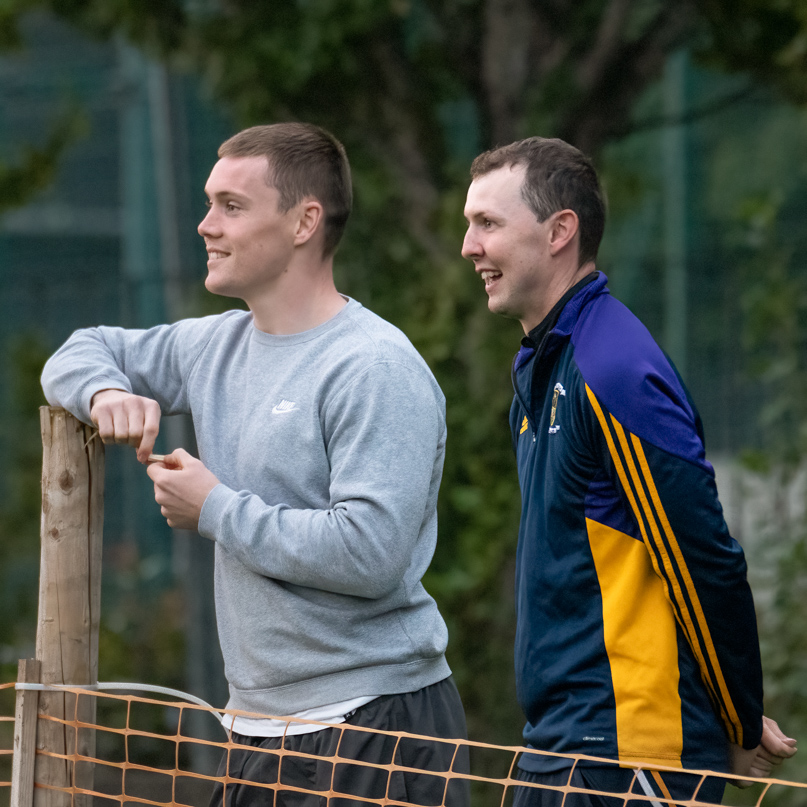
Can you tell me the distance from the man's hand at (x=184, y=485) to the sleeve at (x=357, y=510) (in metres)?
0.03

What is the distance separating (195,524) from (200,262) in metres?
3.59

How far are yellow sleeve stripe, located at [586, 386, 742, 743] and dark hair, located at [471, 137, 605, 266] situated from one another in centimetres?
40

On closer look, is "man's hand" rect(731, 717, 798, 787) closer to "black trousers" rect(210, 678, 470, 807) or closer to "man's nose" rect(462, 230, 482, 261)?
"black trousers" rect(210, 678, 470, 807)

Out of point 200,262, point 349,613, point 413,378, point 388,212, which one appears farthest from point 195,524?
point 200,262

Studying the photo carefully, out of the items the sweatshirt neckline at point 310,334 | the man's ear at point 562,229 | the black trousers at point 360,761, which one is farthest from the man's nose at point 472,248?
the black trousers at point 360,761

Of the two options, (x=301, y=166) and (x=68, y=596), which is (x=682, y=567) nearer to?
(x=301, y=166)

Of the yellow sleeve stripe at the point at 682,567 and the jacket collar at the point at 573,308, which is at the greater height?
the jacket collar at the point at 573,308

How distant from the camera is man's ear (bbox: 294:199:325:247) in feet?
7.85

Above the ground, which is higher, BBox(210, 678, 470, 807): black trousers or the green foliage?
the green foliage

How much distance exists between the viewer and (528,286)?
2287 mm

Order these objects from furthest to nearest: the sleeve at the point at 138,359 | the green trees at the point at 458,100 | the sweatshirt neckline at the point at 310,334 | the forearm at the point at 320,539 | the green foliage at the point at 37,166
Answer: the green foliage at the point at 37,166, the green trees at the point at 458,100, the sleeve at the point at 138,359, the sweatshirt neckline at the point at 310,334, the forearm at the point at 320,539

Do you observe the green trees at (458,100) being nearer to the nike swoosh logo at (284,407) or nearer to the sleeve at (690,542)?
the nike swoosh logo at (284,407)

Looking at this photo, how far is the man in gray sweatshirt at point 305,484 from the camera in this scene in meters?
2.17

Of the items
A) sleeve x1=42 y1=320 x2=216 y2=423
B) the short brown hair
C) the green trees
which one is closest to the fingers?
the short brown hair
